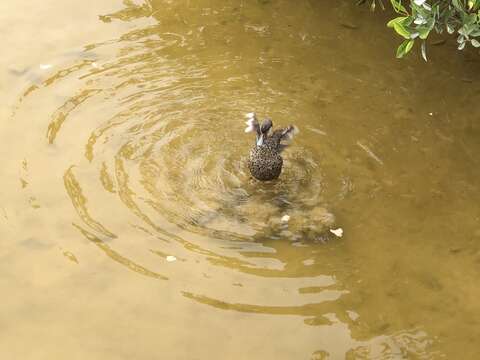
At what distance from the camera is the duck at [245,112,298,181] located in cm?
615

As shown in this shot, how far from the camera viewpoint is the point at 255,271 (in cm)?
559

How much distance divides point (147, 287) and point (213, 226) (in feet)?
2.72

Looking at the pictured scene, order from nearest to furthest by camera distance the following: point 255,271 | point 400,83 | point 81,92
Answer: point 255,271 → point 81,92 → point 400,83

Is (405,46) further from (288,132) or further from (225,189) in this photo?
(225,189)

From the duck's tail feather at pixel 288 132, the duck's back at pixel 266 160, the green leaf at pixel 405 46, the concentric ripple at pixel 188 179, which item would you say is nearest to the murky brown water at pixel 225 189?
the concentric ripple at pixel 188 179

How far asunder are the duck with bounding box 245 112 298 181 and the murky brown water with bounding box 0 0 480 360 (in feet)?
0.72

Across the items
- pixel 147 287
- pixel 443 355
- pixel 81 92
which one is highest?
A: pixel 81 92

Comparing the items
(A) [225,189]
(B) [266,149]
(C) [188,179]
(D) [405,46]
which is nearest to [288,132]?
(B) [266,149]

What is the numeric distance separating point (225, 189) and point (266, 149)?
539 millimetres

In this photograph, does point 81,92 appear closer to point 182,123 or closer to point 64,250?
point 182,123

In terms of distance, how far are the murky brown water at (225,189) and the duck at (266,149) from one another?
0.22m

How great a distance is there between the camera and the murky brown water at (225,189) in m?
5.21

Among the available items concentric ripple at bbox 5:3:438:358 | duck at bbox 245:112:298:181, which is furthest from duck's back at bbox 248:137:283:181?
concentric ripple at bbox 5:3:438:358

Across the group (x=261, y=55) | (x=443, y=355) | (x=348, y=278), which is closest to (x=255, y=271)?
(x=348, y=278)
